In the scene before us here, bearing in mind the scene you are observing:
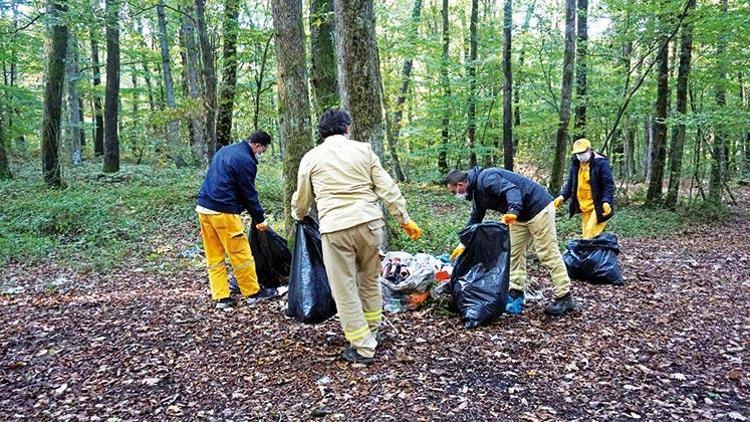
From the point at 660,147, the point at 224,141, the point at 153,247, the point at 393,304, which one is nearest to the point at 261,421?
the point at 393,304

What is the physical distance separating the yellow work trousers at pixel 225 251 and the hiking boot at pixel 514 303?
2442 mm

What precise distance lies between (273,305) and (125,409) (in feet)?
6.16

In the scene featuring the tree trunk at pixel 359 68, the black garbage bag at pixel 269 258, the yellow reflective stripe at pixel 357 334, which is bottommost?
the yellow reflective stripe at pixel 357 334

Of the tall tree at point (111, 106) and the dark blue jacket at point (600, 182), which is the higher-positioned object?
the tall tree at point (111, 106)

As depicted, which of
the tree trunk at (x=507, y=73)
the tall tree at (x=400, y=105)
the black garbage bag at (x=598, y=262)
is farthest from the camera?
the tall tree at (x=400, y=105)

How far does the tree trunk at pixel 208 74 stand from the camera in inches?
407

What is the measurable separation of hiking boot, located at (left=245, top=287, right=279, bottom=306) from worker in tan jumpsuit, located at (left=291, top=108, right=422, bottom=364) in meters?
1.60

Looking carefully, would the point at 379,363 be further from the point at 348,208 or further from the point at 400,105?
the point at 400,105

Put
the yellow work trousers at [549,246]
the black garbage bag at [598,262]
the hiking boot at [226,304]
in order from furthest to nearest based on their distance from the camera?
the black garbage bag at [598,262]
the hiking boot at [226,304]
the yellow work trousers at [549,246]

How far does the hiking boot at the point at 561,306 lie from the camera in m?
4.80

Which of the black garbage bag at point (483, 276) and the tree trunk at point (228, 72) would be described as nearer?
the black garbage bag at point (483, 276)

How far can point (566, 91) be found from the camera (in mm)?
11664

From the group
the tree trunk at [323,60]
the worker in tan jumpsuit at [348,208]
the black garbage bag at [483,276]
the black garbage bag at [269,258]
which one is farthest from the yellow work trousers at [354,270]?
the tree trunk at [323,60]

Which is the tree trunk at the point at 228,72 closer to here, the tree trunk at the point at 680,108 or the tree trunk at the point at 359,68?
the tree trunk at the point at 359,68
